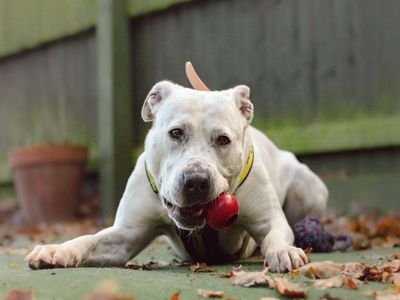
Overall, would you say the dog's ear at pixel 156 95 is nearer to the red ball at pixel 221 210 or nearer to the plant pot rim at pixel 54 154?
the red ball at pixel 221 210

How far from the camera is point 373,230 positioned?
4.93 metres

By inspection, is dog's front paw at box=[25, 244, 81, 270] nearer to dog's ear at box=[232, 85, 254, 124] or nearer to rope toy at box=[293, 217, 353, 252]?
dog's ear at box=[232, 85, 254, 124]

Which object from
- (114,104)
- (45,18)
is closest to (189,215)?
(114,104)

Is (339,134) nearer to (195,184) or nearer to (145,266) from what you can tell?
(145,266)

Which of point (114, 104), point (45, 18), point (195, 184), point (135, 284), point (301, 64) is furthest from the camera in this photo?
point (45, 18)

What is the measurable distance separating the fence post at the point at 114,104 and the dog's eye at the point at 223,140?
379 cm

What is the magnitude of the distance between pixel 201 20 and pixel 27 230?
98.4 inches

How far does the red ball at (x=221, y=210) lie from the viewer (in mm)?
2977

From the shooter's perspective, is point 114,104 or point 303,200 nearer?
point 303,200

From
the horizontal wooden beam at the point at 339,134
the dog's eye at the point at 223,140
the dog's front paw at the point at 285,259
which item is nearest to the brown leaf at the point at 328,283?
the dog's front paw at the point at 285,259

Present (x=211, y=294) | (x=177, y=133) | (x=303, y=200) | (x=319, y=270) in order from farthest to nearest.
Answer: (x=303, y=200) → (x=177, y=133) → (x=319, y=270) → (x=211, y=294)

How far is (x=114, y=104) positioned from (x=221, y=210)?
13.4 ft

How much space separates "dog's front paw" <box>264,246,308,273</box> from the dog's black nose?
0.36 meters

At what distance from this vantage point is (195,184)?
9.29 feet
